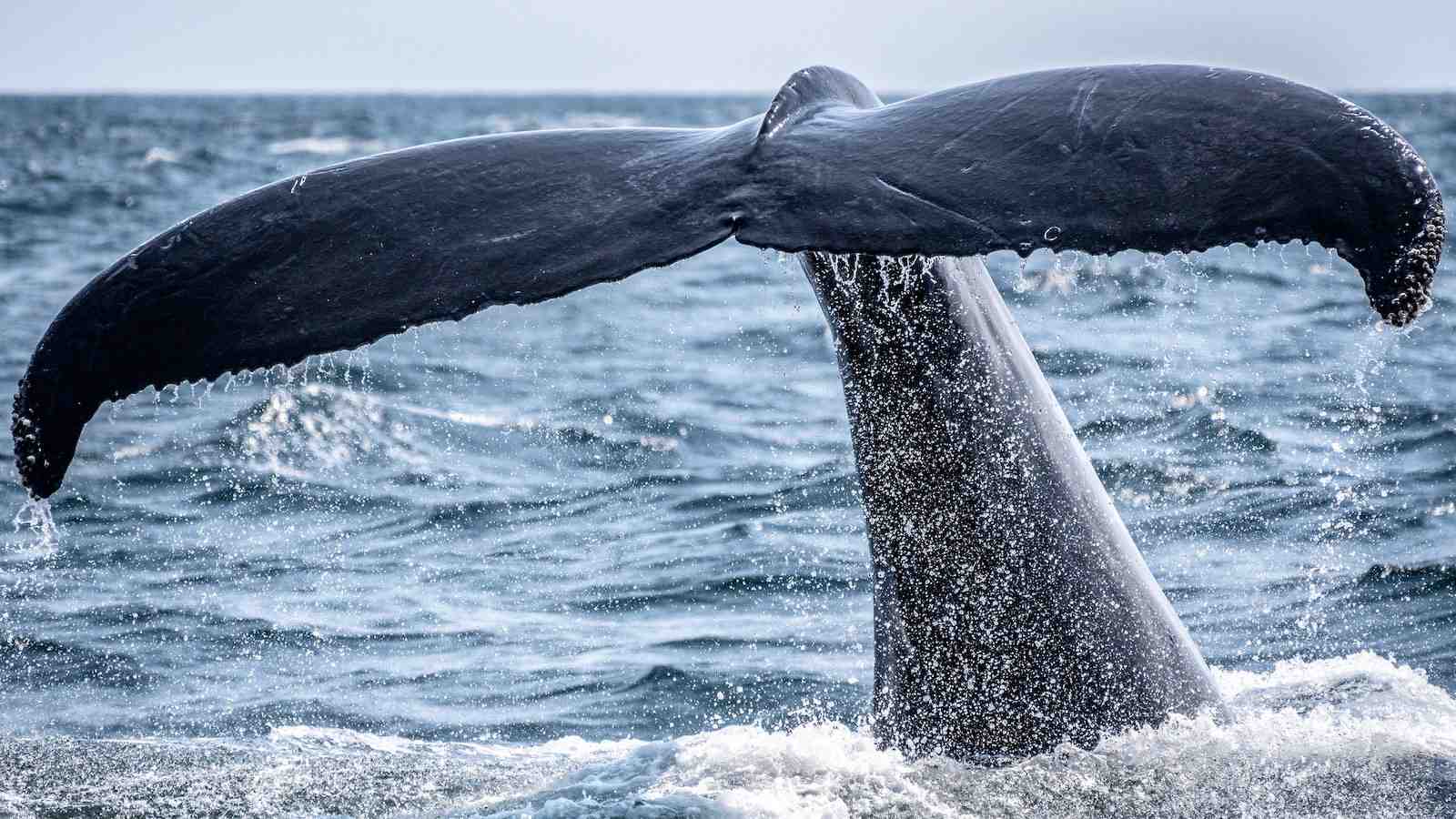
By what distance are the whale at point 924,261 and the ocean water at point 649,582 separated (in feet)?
0.56

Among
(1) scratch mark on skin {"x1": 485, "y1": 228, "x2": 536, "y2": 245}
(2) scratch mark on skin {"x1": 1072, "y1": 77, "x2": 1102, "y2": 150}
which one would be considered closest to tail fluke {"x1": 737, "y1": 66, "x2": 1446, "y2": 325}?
(2) scratch mark on skin {"x1": 1072, "y1": 77, "x2": 1102, "y2": 150}

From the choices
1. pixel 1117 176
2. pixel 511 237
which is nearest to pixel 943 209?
pixel 1117 176

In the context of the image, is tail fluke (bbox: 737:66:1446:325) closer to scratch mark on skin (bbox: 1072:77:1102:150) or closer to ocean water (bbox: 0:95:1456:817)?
scratch mark on skin (bbox: 1072:77:1102:150)

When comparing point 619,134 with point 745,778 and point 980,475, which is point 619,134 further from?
point 745,778

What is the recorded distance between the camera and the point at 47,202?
1131 inches

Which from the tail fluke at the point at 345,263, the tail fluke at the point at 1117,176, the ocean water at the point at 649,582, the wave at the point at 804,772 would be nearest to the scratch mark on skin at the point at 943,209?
the tail fluke at the point at 1117,176

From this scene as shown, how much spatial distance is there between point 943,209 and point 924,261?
0.84 meters

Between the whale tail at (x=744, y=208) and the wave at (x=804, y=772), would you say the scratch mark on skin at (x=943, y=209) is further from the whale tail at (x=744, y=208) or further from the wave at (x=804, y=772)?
the wave at (x=804, y=772)

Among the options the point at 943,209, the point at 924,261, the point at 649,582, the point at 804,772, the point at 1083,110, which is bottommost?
the point at 649,582

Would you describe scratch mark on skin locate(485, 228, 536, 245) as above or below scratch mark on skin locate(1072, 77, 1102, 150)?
below

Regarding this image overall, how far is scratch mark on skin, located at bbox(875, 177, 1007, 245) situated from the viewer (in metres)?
2.94

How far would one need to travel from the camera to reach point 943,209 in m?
3.00

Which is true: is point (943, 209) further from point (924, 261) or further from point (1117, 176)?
point (924, 261)

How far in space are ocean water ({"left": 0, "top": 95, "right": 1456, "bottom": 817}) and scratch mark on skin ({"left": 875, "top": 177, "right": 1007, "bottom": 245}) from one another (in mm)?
175
